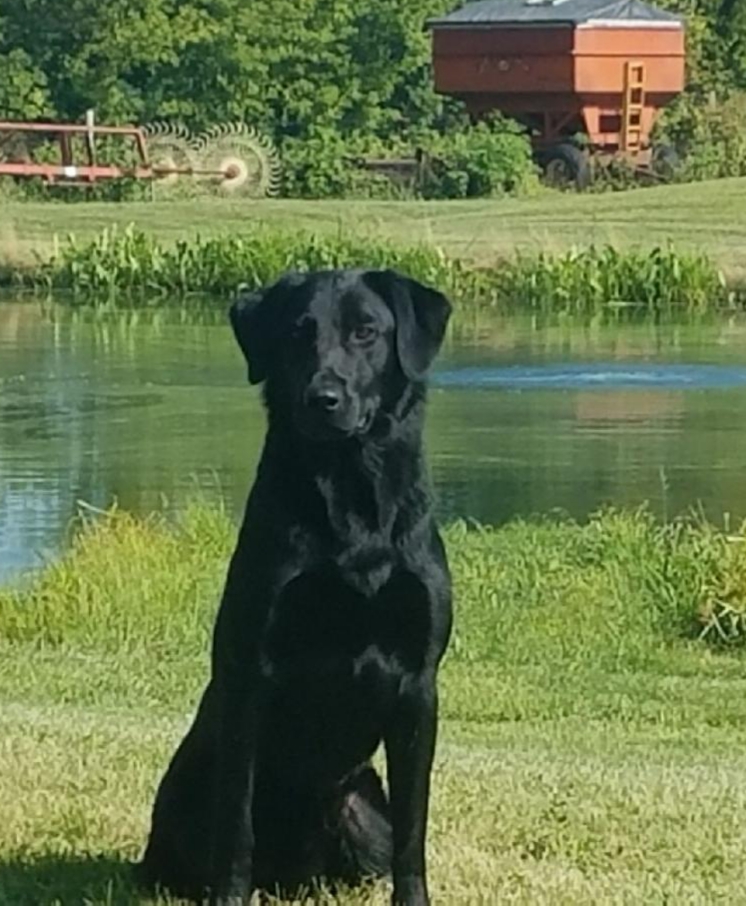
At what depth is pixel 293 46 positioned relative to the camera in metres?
44.0

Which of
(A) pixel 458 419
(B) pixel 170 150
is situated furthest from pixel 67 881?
(B) pixel 170 150

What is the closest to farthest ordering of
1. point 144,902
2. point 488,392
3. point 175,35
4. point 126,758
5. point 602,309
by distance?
point 144,902 → point 126,758 → point 488,392 → point 602,309 → point 175,35

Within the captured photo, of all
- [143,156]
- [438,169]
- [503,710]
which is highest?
[143,156]

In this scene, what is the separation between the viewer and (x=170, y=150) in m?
41.9

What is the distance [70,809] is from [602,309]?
73.1 ft

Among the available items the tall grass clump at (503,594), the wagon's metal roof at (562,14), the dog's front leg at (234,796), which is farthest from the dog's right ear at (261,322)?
the wagon's metal roof at (562,14)

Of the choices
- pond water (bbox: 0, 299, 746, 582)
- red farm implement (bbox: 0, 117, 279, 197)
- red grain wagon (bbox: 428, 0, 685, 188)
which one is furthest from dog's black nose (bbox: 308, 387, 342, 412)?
red grain wagon (bbox: 428, 0, 685, 188)

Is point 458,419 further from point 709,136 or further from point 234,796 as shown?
point 709,136

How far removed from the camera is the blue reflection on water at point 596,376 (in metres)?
22.2

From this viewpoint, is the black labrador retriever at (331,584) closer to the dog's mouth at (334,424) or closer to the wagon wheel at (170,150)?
the dog's mouth at (334,424)

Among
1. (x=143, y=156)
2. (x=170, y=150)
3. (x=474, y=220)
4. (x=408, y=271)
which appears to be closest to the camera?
(x=408, y=271)

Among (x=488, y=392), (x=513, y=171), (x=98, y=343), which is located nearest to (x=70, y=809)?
(x=488, y=392)

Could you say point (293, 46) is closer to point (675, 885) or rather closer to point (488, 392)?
point (488, 392)

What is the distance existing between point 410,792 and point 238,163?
3603 centimetres
